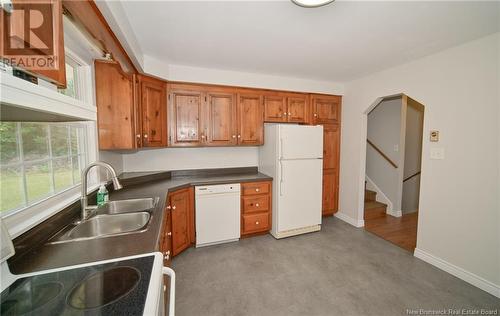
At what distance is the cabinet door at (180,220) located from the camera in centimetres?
232

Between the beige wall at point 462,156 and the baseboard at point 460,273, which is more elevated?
the beige wall at point 462,156

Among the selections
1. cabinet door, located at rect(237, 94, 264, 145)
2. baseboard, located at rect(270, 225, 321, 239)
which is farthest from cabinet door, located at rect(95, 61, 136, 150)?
baseboard, located at rect(270, 225, 321, 239)

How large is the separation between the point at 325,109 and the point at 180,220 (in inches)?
109

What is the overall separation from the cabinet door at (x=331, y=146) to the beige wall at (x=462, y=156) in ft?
3.34

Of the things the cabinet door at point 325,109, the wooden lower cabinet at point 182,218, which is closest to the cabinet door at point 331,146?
the cabinet door at point 325,109

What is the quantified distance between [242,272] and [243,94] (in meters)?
2.27

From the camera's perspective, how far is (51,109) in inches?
23.5

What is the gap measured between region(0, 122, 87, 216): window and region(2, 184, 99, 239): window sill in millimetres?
33

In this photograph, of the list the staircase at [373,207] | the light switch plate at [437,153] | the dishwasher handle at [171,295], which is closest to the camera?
the dishwasher handle at [171,295]

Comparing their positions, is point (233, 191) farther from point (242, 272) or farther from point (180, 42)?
point (180, 42)

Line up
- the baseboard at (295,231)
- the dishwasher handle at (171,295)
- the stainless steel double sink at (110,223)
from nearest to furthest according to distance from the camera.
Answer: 1. the dishwasher handle at (171,295)
2. the stainless steel double sink at (110,223)
3. the baseboard at (295,231)

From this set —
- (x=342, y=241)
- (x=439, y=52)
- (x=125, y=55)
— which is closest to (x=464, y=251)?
(x=342, y=241)

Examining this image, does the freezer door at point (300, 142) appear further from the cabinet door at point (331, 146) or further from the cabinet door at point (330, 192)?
the cabinet door at point (330, 192)

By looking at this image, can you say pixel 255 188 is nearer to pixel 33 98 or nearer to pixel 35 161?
pixel 35 161
